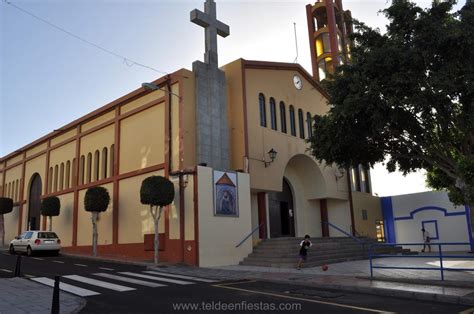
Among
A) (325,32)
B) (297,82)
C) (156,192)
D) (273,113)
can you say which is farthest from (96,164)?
(325,32)

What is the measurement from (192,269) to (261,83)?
37.4ft

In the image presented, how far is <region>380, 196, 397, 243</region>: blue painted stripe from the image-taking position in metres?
31.2

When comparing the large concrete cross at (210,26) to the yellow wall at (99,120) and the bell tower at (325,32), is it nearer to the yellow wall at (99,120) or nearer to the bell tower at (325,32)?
the yellow wall at (99,120)

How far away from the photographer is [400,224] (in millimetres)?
30719

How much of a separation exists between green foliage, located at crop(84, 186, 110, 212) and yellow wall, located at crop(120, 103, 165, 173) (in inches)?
66.9

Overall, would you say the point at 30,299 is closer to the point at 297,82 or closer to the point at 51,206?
the point at 51,206

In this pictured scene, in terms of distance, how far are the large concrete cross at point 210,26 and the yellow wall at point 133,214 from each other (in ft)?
21.9

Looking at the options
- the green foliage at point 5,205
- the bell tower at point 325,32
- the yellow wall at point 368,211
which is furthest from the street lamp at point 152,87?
the bell tower at point 325,32

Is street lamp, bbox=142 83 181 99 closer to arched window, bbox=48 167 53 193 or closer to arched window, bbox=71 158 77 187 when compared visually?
arched window, bbox=71 158 77 187

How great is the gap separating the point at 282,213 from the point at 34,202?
67.7 ft

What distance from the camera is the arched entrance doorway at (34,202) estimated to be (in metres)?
33.1

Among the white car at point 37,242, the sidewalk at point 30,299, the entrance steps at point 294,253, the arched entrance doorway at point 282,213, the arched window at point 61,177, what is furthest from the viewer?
the arched window at point 61,177

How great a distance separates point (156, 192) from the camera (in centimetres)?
1778

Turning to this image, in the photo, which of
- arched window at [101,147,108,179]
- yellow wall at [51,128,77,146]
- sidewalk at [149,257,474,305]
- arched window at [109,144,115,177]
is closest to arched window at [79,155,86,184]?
yellow wall at [51,128,77,146]
